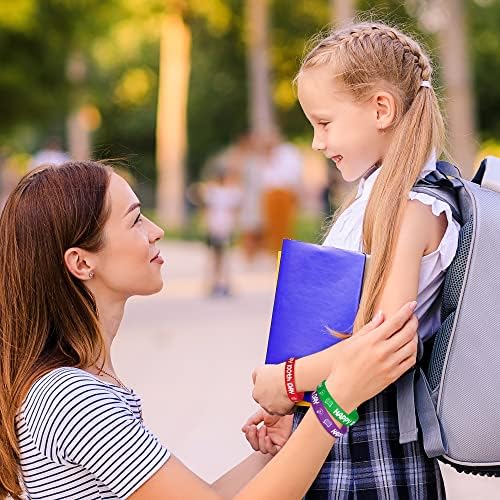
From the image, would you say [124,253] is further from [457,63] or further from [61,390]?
[457,63]

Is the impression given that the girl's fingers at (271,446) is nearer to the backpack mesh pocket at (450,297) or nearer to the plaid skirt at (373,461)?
the plaid skirt at (373,461)

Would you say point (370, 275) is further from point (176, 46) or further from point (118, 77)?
point (118, 77)

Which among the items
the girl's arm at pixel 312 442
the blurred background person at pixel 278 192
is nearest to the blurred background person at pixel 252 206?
the blurred background person at pixel 278 192

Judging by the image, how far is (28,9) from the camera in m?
24.4

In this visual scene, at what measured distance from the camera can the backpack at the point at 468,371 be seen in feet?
7.92

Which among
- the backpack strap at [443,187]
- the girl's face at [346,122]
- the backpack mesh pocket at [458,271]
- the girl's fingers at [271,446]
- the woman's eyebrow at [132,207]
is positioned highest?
the girl's face at [346,122]

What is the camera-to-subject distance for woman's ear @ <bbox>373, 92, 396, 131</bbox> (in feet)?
8.56

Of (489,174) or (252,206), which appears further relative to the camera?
(252,206)

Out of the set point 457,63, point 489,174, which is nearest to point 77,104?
point 457,63

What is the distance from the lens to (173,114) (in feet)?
111

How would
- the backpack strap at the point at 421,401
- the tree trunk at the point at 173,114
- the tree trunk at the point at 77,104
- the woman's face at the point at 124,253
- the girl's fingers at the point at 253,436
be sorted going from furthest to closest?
1. the tree trunk at the point at 173,114
2. the tree trunk at the point at 77,104
3. the girl's fingers at the point at 253,436
4. the woman's face at the point at 124,253
5. the backpack strap at the point at 421,401

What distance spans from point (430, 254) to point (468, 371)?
245mm

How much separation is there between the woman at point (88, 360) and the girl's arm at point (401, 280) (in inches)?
2.7

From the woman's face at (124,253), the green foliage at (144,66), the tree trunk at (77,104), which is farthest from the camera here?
the tree trunk at (77,104)
